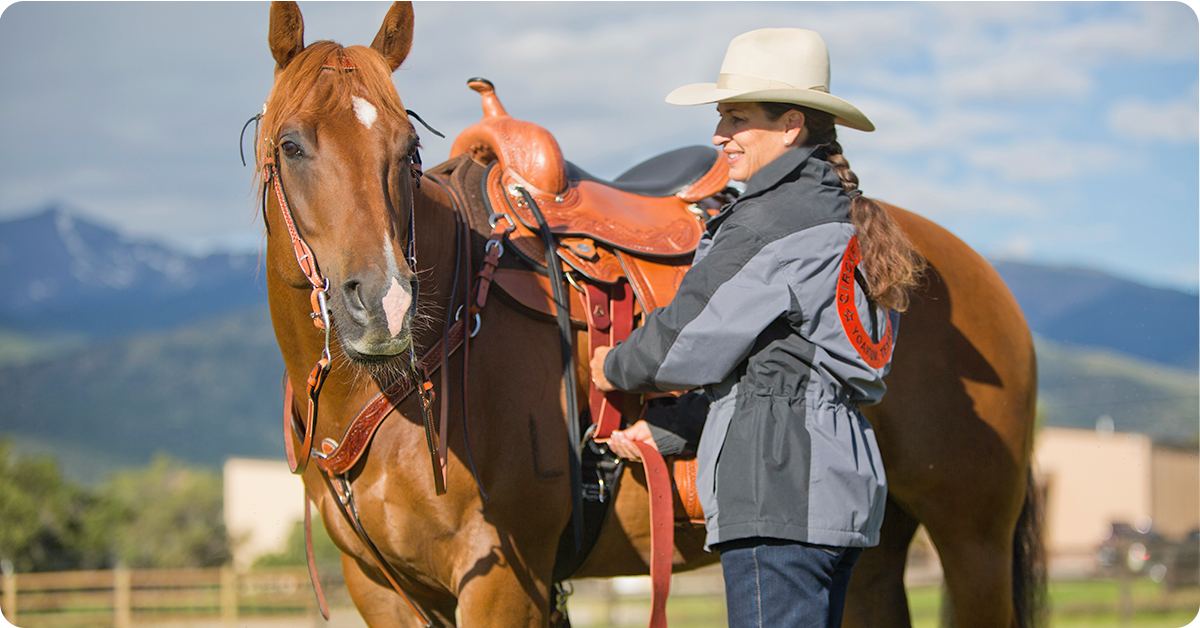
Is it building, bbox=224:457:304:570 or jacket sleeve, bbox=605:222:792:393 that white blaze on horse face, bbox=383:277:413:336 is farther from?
building, bbox=224:457:304:570

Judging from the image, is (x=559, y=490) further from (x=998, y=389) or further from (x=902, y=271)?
(x=998, y=389)

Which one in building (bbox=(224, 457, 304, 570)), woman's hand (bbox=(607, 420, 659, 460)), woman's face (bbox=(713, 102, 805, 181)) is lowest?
building (bbox=(224, 457, 304, 570))

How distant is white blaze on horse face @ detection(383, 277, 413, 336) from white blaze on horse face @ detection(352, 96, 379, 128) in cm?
46

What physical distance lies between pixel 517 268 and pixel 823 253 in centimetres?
115

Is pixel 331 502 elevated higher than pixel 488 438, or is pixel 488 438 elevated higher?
pixel 488 438

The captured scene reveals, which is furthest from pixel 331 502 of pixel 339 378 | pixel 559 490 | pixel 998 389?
pixel 998 389

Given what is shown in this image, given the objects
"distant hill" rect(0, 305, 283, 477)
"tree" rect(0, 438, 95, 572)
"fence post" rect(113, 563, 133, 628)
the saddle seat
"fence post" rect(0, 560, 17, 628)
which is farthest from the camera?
"distant hill" rect(0, 305, 283, 477)

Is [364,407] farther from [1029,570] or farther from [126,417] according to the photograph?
[126,417]

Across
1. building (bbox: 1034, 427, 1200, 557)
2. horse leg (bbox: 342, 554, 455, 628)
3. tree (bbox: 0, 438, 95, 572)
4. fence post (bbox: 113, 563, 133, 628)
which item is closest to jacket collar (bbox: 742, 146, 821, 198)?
horse leg (bbox: 342, 554, 455, 628)

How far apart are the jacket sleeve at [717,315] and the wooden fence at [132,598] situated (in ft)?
37.8

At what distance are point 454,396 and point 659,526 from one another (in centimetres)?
72

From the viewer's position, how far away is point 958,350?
327 centimetres

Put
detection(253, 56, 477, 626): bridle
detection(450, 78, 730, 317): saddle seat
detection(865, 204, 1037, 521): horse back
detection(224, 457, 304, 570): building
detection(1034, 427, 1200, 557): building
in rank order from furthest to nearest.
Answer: detection(224, 457, 304, 570): building, detection(1034, 427, 1200, 557): building, detection(865, 204, 1037, 521): horse back, detection(450, 78, 730, 317): saddle seat, detection(253, 56, 477, 626): bridle

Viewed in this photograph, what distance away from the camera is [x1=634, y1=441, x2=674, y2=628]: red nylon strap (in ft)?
8.36
